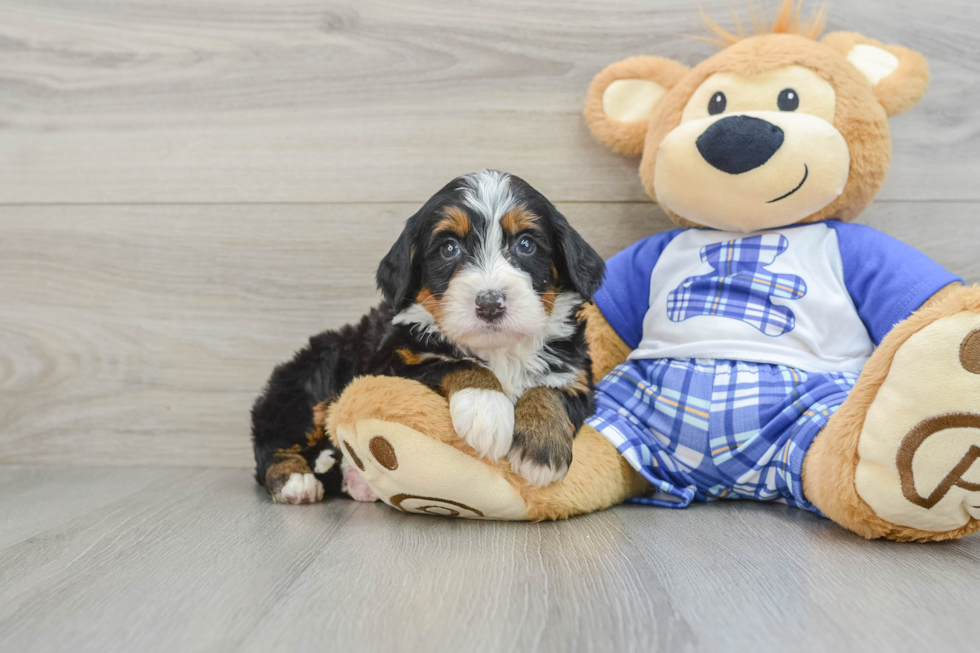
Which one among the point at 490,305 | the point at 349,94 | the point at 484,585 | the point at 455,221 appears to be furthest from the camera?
the point at 349,94

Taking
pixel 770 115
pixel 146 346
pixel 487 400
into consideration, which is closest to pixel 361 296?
pixel 146 346

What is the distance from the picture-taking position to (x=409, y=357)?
1.55m

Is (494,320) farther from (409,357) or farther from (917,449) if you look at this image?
(917,449)

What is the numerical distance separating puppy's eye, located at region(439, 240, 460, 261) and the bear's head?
623 millimetres

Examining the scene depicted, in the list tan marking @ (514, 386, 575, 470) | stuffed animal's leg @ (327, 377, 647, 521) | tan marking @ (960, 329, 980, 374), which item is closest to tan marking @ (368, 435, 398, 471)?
stuffed animal's leg @ (327, 377, 647, 521)

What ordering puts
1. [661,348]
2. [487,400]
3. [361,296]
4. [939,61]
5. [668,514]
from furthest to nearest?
1. [361,296]
2. [939,61]
3. [661,348]
4. [668,514]
5. [487,400]

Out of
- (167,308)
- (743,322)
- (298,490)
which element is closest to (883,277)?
(743,322)

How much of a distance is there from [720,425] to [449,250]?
732mm

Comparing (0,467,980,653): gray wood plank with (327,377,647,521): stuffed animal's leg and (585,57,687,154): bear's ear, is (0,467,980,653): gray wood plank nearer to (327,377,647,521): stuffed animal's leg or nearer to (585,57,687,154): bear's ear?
(327,377,647,521): stuffed animal's leg

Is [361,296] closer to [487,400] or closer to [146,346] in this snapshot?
[146,346]

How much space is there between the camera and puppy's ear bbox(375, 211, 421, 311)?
153cm

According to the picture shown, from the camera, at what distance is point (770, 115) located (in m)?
1.66

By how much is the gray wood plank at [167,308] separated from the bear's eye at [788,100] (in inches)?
21.0

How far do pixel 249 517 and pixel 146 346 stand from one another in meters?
0.90
